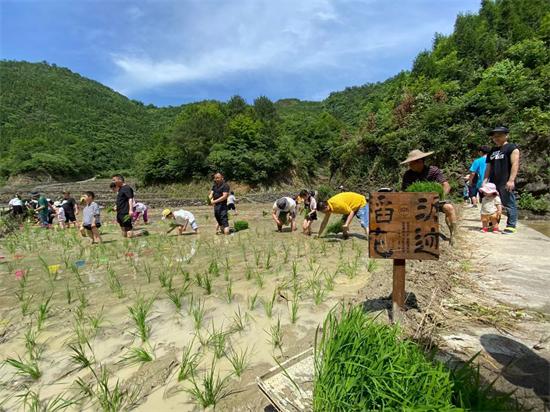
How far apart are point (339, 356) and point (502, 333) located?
4.65ft

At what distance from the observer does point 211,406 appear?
1.74 metres

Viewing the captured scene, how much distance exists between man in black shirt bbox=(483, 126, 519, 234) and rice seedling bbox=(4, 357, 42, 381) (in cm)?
588

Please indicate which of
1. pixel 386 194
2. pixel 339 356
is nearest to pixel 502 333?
pixel 386 194

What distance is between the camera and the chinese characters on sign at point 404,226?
2279 millimetres

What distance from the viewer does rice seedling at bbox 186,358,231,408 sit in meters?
1.74

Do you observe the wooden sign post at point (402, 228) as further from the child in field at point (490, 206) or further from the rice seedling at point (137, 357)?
the child in field at point (490, 206)

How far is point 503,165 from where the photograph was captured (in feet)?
15.5

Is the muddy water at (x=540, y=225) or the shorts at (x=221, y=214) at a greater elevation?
the shorts at (x=221, y=214)

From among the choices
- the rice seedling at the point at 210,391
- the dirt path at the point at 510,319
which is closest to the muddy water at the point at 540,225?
the dirt path at the point at 510,319

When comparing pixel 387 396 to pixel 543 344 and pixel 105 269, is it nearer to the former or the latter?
pixel 543 344

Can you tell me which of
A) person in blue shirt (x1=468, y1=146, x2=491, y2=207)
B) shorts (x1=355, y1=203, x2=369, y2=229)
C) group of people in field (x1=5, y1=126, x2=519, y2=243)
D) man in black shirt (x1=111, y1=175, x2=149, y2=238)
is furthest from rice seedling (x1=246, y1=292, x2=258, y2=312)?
man in black shirt (x1=111, y1=175, x2=149, y2=238)

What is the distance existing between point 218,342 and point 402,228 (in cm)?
166

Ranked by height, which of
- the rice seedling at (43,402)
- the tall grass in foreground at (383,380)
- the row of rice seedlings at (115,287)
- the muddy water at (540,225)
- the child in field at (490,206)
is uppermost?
the child in field at (490,206)

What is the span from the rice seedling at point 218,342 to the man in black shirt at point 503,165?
4.62 m
